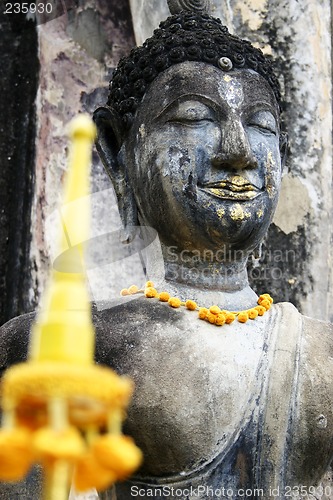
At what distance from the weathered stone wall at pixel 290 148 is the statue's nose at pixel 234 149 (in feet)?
3.44

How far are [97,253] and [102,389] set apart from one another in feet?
8.79

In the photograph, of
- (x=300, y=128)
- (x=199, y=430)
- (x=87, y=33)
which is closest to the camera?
(x=199, y=430)

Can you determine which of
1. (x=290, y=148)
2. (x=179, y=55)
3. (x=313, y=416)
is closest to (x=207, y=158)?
(x=179, y=55)

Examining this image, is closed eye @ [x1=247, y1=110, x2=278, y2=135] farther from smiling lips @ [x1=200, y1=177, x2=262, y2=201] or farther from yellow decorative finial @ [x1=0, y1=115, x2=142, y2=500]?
yellow decorative finial @ [x1=0, y1=115, x2=142, y2=500]

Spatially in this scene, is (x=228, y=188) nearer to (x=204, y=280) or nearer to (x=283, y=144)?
(x=204, y=280)

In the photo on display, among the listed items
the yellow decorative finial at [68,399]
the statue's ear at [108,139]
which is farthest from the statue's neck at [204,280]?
the yellow decorative finial at [68,399]

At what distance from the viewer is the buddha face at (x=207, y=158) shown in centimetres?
249

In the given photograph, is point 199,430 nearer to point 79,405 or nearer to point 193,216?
point 193,216

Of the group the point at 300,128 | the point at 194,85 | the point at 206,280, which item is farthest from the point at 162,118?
the point at 300,128

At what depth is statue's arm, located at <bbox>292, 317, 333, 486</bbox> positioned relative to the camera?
7.93ft

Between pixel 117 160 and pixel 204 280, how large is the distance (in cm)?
47

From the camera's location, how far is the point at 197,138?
253cm

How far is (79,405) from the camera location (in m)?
1.21

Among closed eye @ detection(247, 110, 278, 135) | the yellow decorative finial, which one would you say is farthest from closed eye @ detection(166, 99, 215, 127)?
the yellow decorative finial
